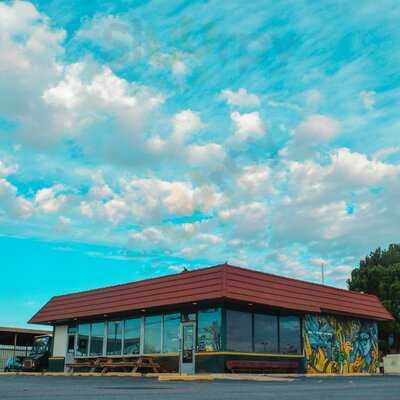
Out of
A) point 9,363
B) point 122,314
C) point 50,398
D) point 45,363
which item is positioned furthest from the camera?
point 9,363

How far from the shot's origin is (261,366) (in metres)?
24.6

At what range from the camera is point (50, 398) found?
875 cm

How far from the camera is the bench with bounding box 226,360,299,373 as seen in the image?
23609mm

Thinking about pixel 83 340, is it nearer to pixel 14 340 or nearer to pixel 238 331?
pixel 238 331

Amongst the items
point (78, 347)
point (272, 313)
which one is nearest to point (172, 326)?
point (272, 313)

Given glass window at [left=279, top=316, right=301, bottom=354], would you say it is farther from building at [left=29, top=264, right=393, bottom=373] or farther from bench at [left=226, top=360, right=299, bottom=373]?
bench at [left=226, top=360, right=299, bottom=373]

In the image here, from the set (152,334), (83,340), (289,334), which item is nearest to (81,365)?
(83,340)

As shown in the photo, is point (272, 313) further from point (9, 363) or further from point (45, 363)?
point (9, 363)

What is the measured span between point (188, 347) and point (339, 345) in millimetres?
8389

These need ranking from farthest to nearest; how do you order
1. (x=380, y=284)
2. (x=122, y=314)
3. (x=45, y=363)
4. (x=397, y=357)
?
(x=380, y=284) < (x=45, y=363) < (x=397, y=357) < (x=122, y=314)

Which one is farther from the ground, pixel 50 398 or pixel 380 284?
pixel 380 284

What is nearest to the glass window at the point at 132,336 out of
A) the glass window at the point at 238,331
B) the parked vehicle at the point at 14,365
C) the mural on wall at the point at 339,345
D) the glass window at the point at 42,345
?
the glass window at the point at 238,331

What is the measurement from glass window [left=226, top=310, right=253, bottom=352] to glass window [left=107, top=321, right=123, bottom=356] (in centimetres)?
684

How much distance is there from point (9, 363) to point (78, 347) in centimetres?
900
